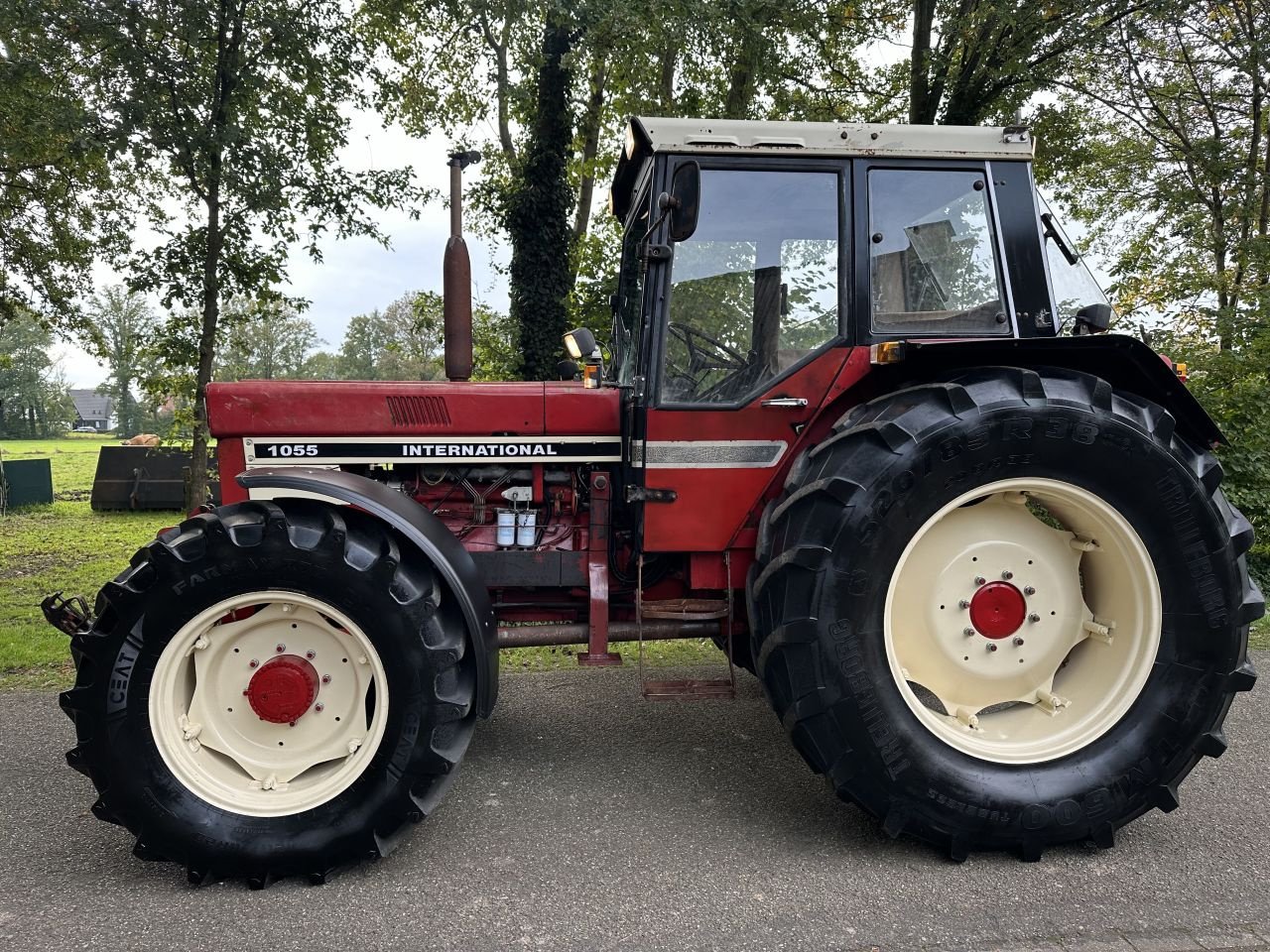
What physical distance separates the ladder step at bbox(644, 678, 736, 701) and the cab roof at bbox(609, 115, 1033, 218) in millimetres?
1938

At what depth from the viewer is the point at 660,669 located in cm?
450

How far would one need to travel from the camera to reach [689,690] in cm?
288

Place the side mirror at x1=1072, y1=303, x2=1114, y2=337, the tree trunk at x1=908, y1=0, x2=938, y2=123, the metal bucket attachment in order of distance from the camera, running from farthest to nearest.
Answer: the metal bucket attachment, the tree trunk at x1=908, y1=0, x2=938, y2=123, the side mirror at x1=1072, y1=303, x2=1114, y2=337

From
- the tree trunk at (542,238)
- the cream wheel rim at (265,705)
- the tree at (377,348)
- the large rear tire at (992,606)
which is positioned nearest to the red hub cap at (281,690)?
the cream wheel rim at (265,705)

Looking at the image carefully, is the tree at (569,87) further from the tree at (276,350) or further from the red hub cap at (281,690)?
the tree at (276,350)

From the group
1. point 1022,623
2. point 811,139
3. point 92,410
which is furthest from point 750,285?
point 92,410

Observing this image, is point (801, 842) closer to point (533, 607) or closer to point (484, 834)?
point (484, 834)

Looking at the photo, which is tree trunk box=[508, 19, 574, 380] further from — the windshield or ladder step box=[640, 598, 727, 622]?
the windshield

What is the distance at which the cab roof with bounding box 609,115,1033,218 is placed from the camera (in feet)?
9.33

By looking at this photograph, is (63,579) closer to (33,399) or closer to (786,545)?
(786,545)

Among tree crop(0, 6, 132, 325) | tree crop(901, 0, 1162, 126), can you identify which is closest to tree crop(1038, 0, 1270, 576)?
tree crop(901, 0, 1162, 126)

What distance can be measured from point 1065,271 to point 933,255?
57 cm

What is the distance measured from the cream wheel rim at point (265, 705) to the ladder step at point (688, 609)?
3.51 ft

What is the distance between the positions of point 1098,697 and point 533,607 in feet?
7.04
